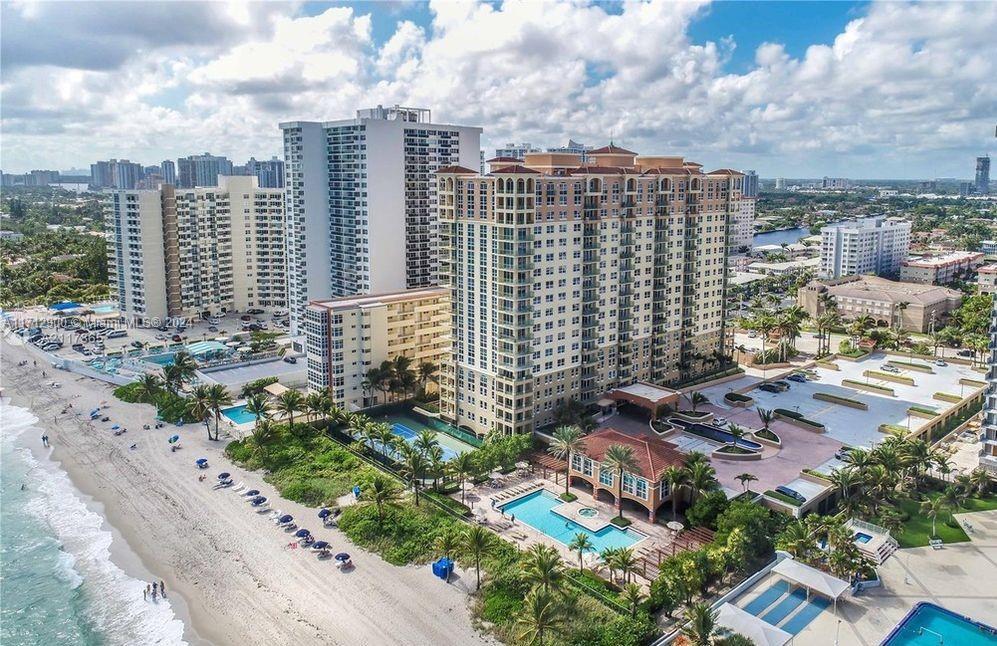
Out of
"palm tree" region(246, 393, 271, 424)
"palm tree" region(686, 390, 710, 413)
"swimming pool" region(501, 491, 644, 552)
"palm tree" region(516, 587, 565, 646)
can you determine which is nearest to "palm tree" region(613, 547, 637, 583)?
"swimming pool" region(501, 491, 644, 552)

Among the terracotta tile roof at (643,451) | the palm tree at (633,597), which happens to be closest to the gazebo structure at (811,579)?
the palm tree at (633,597)

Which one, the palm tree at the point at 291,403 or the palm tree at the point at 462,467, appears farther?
the palm tree at the point at 291,403

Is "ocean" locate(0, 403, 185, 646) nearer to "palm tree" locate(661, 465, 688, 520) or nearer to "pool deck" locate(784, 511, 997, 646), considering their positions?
"palm tree" locate(661, 465, 688, 520)

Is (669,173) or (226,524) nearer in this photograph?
(226,524)

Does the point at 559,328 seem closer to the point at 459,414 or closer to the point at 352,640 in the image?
the point at 459,414

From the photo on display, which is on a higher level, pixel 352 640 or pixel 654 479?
pixel 654 479

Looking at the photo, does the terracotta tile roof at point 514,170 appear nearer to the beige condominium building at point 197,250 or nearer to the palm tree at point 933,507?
the palm tree at point 933,507

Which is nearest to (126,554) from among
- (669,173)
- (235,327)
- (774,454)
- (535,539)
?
(535,539)
